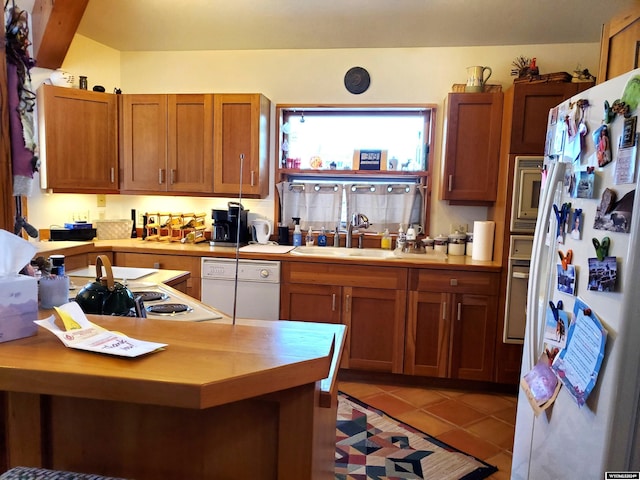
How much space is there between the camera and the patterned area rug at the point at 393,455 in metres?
2.16

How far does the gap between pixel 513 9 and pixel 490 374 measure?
2492 mm

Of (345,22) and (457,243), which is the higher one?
(345,22)

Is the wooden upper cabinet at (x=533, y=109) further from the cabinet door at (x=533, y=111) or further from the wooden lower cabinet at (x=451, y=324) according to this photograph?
the wooden lower cabinet at (x=451, y=324)

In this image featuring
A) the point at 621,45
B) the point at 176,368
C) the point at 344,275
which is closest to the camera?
the point at 176,368

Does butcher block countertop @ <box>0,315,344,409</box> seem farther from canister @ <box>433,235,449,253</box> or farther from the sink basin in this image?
canister @ <box>433,235,449,253</box>

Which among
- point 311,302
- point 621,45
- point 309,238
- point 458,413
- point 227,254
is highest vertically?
point 621,45

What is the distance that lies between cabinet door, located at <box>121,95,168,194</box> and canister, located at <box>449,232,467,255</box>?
→ 7.78 ft

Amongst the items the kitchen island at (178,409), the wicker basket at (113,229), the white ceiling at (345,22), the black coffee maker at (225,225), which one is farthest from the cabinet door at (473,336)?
the wicker basket at (113,229)

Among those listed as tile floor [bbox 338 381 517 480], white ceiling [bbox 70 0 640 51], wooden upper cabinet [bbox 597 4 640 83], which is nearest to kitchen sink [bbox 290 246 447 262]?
tile floor [bbox 338 381 517 480]

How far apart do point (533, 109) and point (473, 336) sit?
1583mm

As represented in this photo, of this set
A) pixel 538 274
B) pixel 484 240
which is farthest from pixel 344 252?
pixel 538 274

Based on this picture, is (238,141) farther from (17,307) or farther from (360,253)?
(17,307)

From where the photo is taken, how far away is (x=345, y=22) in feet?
10.5

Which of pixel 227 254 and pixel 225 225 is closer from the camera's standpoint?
pixel 227 254
